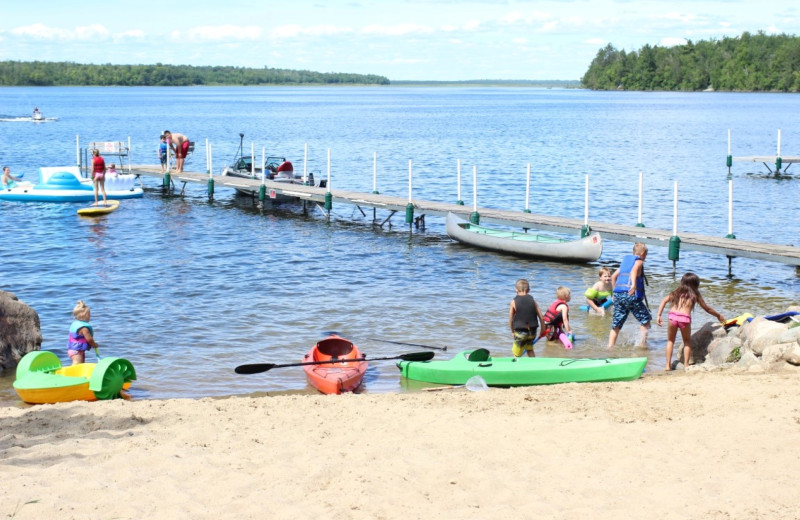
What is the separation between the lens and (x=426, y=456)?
29.1 feet

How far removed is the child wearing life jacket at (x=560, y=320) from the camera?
608 inches

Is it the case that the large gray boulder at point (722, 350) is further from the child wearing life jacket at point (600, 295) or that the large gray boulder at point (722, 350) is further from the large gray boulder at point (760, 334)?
the child wearing life jacket at point (600, 295)

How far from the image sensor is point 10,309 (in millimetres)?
14250

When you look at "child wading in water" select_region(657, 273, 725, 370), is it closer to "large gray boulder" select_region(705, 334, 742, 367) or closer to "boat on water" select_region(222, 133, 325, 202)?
"large gray boulder" select_region(705, 334, 742, 367)

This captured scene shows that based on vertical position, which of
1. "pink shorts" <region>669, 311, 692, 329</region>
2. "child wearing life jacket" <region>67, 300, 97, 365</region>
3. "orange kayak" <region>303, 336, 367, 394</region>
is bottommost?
"orange kayak" <region>303, 336, 367, 394</region>

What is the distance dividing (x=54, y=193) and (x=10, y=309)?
74.1 ft

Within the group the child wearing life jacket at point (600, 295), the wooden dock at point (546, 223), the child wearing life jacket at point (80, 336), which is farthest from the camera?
the wooden dock at point (546, 223)

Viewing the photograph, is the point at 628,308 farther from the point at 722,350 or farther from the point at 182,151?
the point at 182,151

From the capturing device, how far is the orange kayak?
13.0m

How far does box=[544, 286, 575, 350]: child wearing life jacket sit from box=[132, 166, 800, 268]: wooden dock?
299 inches

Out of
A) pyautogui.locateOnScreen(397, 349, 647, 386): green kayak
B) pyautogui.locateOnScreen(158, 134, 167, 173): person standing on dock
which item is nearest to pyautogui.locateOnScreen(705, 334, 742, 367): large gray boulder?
pyautogui.locateOnScreen(397, 349, 647, 386): green kayak

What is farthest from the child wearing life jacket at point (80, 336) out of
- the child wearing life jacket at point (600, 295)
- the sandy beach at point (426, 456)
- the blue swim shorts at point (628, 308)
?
the child wearing life jacket at point (600, 295)

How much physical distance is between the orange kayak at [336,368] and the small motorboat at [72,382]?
8.89ft

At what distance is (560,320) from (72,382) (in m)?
8.08
